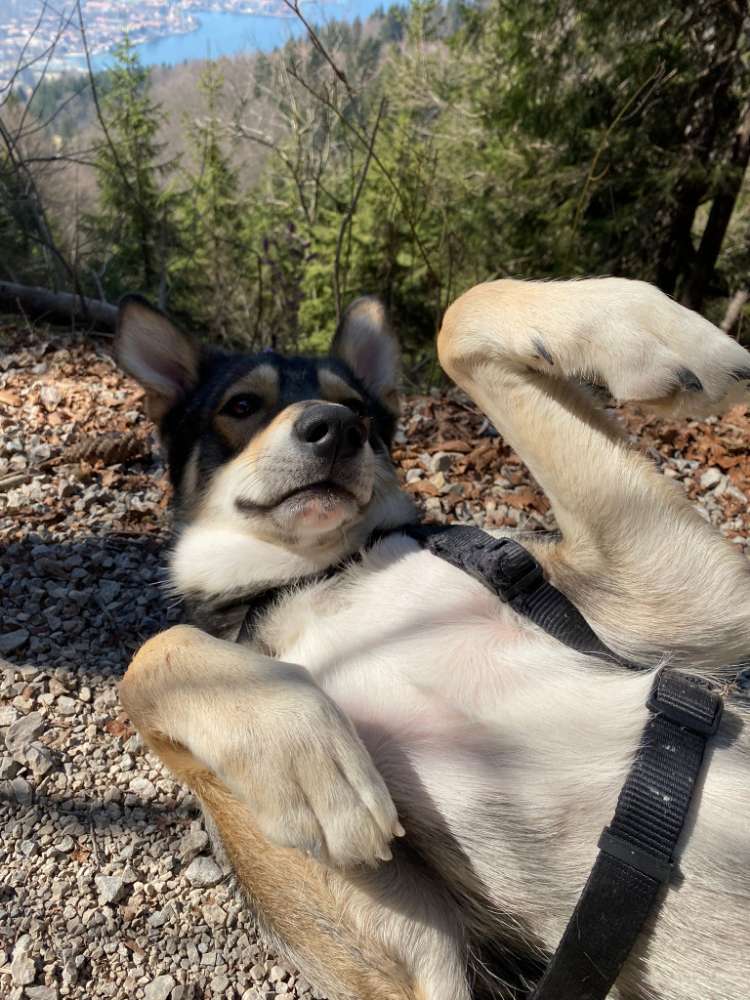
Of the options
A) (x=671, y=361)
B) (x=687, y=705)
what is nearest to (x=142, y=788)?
(x=687, y=705)

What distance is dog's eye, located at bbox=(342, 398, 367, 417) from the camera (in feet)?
10.6

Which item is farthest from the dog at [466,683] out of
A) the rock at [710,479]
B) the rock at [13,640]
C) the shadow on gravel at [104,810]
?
the rock at [710,479]

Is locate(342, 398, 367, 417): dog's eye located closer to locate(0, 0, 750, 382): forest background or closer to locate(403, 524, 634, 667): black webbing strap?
locate(403, 524, 634, 667): black webbing strap

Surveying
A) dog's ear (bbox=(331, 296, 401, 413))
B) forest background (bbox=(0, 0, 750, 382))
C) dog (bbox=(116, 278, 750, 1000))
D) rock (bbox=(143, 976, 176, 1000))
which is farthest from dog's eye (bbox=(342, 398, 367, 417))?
forest background (bbox=(0, 0, 750, 382))

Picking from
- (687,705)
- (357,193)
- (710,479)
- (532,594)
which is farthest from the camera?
(357,193)

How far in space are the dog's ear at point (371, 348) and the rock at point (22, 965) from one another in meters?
2.48

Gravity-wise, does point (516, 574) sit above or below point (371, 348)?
below

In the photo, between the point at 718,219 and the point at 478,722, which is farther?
the point at 718,219

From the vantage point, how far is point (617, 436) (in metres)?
2.38

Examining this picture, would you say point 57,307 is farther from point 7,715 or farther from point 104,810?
point 104,810

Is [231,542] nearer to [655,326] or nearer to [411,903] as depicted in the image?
[411,903]

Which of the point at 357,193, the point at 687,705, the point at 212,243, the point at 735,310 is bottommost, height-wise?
the point at 212,243

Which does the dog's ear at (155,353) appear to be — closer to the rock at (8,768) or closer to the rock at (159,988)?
the rock at (8,768)

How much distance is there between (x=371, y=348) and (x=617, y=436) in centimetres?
148
